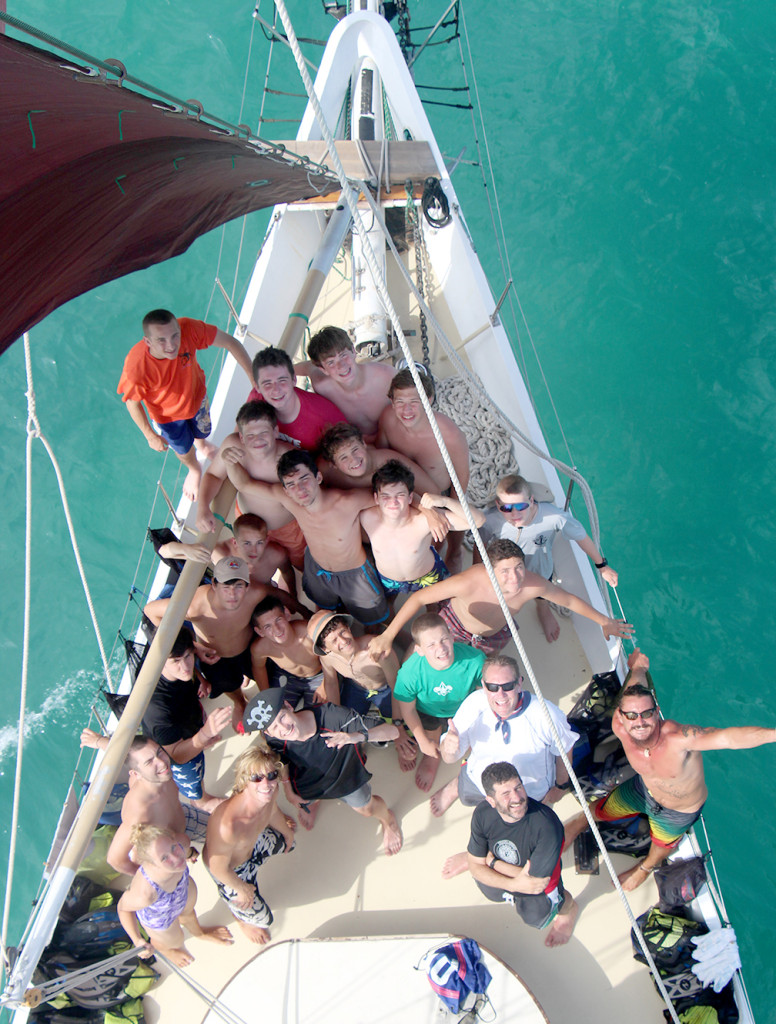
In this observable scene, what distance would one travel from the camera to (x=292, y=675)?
355 cm

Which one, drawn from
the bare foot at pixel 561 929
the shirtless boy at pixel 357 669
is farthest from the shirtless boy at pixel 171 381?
the bare foot at pixel 561 929

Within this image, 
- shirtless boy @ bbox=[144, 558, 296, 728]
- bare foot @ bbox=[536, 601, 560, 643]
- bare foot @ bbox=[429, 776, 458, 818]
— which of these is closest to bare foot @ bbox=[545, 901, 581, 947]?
bare foot @ bbox=[429, 776, 458, 818]

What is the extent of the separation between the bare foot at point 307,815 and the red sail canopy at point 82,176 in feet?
9.26

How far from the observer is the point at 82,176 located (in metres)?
1.94

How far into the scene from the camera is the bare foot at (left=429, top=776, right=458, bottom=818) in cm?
361

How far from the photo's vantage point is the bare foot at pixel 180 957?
3180 millimetres

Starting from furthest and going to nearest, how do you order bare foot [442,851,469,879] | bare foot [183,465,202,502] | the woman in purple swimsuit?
bare foot [183,465,202,502] → bare foot [442,851,469,879] → the woman in purple swimsuit

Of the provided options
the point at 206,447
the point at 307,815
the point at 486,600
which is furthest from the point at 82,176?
the point at 307,815

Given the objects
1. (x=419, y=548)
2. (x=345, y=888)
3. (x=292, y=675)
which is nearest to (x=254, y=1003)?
(x=345, y=888)

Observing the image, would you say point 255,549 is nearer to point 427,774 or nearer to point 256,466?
point 256,466

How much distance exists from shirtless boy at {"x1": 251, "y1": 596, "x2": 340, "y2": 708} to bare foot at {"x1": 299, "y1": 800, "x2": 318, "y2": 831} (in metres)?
0.58

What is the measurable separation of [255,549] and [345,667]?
77 cm

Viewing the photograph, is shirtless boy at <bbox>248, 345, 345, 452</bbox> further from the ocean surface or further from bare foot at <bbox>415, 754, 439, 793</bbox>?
the ocean surface

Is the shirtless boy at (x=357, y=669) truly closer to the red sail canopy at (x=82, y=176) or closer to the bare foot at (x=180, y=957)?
the bare foot at (x=180, y=957)
